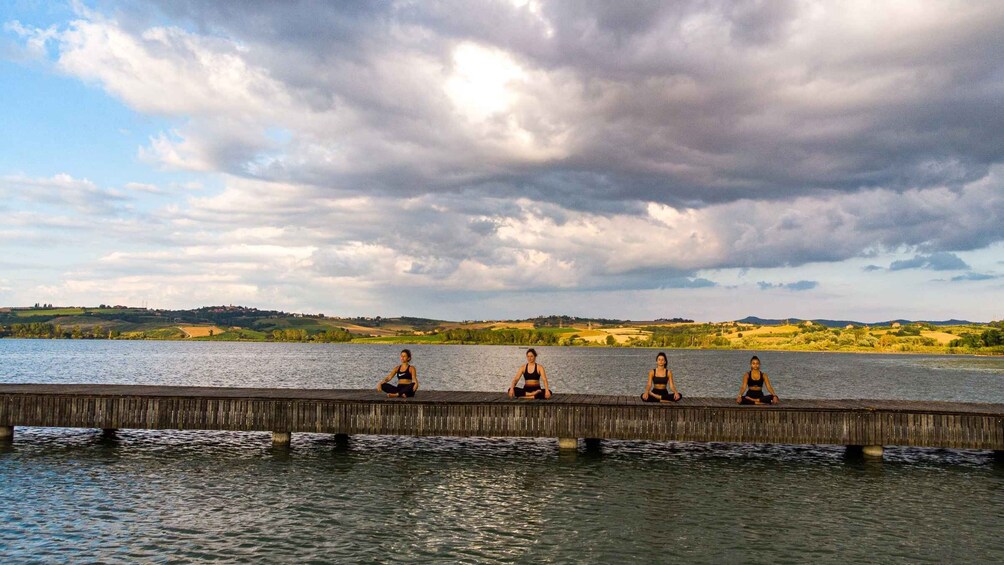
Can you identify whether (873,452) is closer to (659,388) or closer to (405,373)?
(659,388)

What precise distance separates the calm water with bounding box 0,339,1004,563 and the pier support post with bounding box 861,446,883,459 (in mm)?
536

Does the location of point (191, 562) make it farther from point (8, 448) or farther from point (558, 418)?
point (8, 448)

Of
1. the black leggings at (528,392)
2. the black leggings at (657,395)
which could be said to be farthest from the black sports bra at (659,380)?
the black leggings at (528,392)

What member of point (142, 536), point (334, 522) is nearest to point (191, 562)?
point (142, 536)

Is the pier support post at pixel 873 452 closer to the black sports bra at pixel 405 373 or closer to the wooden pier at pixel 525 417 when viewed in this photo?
the wooden pier at pixel 525 417

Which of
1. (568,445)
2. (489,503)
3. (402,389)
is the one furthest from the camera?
(402,389)

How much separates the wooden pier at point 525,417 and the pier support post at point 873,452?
0.10 ft

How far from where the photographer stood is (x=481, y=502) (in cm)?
1773

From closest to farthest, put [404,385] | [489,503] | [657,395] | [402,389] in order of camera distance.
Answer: [489,503] < [657,395] < [404,385] < [402,389]

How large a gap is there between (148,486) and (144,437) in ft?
32.5

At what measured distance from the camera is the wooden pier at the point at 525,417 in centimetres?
2320

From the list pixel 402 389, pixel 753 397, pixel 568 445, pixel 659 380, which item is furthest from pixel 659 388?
pixel 402 389

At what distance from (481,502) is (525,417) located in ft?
20.9

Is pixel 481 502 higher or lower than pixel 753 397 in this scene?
lower
